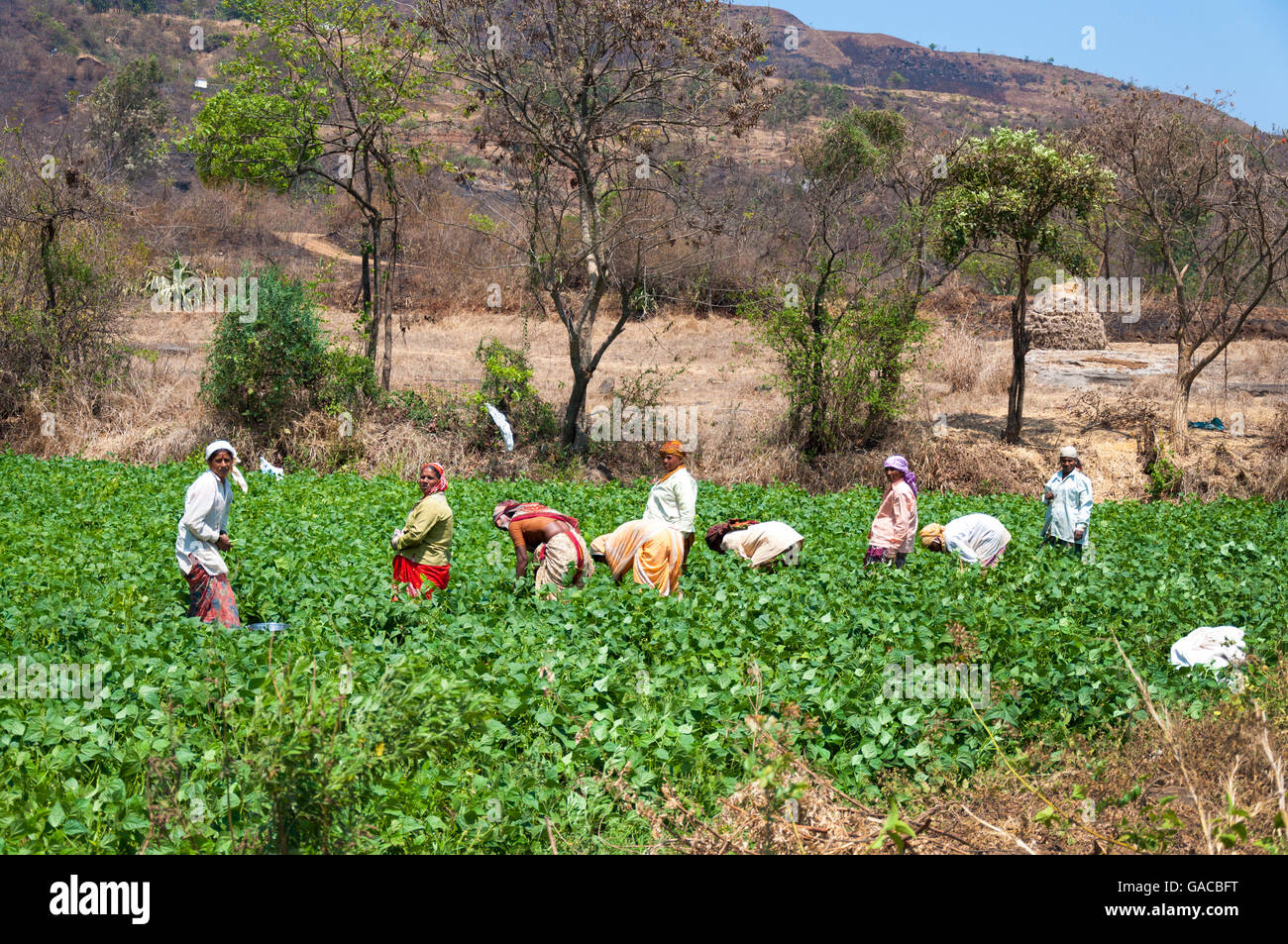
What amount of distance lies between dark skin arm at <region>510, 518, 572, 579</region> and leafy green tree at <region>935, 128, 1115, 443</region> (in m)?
12.9

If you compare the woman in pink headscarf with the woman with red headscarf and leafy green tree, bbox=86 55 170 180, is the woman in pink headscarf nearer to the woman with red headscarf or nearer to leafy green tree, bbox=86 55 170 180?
the woman with red headscarf

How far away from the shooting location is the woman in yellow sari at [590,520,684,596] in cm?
870

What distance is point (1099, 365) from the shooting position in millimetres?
24672

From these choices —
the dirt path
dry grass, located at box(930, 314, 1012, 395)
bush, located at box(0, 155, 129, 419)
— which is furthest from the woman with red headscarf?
the dirt path

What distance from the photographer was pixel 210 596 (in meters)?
7.67

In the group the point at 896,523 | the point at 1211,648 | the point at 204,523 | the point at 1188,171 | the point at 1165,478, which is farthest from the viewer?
the point at 1188,171

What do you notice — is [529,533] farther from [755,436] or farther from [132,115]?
[132,115]

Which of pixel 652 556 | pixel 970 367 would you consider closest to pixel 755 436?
pixel 970 367

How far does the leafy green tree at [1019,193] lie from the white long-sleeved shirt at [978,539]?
31.9 ft

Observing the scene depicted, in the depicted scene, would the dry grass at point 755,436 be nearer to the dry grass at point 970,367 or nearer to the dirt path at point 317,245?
the dry grass at point 970,367

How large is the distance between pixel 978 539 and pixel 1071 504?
113 cm

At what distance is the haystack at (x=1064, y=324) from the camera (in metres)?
26.1

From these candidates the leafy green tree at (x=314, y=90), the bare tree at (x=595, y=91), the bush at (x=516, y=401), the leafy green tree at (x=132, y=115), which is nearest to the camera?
the bare tree at (x=595, y=91)

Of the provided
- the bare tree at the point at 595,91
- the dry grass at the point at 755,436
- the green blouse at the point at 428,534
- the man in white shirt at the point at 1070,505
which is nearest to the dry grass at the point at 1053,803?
the green blouse at the point at 428,534
